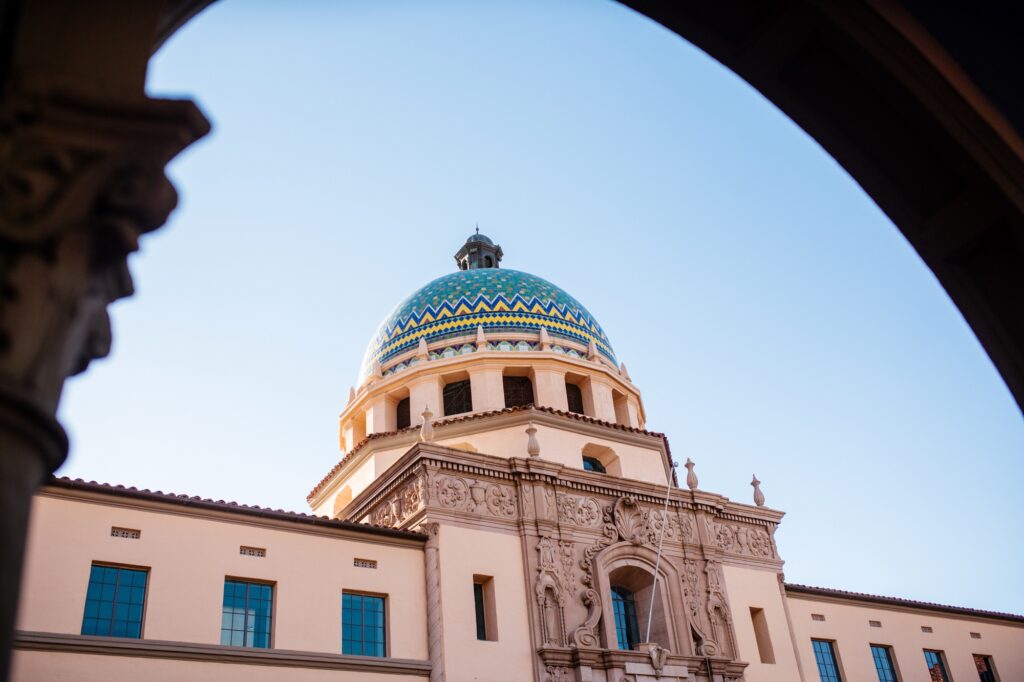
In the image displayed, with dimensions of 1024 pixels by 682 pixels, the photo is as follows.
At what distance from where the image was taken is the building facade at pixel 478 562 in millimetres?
17219

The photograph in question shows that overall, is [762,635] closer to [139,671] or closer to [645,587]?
[645,587]

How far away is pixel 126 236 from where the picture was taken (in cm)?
274

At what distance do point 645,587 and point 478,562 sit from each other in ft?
17.5

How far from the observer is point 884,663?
93.0ft

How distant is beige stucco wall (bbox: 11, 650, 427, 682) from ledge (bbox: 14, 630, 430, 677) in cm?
8

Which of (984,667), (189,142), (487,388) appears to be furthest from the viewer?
(984,667)

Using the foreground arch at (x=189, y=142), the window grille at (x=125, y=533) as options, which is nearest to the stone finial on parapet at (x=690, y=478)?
→ the window grille at (x=125, y=533)

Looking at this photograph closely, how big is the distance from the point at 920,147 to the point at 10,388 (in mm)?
4066

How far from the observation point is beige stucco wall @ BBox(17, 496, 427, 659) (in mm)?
16516

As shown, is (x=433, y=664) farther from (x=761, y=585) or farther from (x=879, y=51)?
(x=879, y=51)

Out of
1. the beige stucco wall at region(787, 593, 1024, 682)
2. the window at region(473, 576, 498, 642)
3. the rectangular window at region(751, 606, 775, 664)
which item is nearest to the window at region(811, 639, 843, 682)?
the beige stucco wall at region(787, 593, 1024, 682)

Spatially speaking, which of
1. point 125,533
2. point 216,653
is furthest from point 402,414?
point 216,653

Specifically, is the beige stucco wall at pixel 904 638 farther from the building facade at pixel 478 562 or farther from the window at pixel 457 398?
the window at pixel 457 398

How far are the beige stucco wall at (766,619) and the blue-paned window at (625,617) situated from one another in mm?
2928
